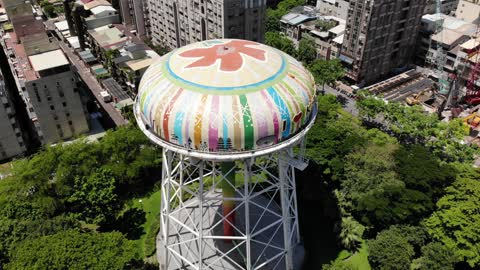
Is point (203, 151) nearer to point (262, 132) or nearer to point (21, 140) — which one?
point (262, 132)

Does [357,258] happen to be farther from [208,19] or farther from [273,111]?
[208,19]

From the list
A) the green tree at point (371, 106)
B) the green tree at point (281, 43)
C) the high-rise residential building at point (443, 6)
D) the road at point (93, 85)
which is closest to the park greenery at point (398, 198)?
the green tree at point (371, 106)

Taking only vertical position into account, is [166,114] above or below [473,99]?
above

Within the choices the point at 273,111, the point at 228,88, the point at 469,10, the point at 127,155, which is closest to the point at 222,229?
the point at 127,155

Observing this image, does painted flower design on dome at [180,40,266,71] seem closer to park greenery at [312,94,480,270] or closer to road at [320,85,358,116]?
park greenery at [312,94,480,270]

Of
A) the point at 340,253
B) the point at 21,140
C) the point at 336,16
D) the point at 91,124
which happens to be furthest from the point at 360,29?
the point at 21,140

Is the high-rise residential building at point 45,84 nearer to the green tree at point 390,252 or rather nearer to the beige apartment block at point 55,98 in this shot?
the beige apartment block at point 55,98
